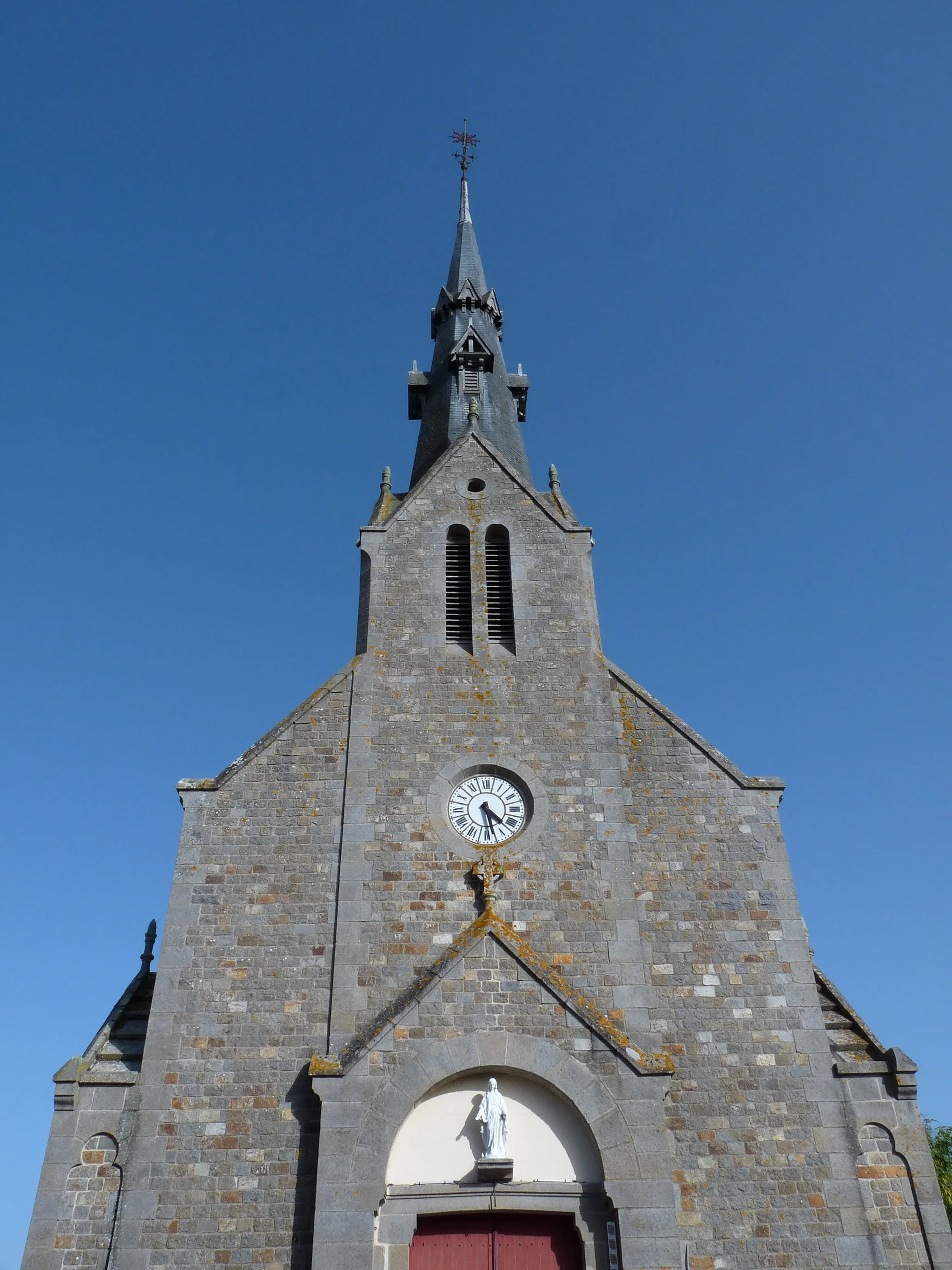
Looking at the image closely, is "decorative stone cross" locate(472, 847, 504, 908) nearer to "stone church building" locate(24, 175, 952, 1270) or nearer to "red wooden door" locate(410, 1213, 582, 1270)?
"stone church building" locate(24, 175, 952, 1270)

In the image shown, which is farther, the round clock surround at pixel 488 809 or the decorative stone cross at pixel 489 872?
the round clock surround at pixel 488 809

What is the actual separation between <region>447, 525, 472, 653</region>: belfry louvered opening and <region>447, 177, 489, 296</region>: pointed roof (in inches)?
418

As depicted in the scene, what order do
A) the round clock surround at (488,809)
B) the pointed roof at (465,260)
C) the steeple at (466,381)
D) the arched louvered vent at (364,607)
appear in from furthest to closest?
1. the pointed roof at (465,260)
2. the steeple at (466,381)
3. the arched louvered vent at (364,607)
4. the round clock surround at (488,809)

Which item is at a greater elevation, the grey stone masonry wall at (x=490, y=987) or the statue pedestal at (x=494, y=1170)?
the grey stone masonry wall at (x=490, y=987)

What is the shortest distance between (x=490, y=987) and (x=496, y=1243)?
271 centimetres

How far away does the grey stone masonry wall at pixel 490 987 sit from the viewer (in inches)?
441

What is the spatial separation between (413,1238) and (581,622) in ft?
28.8

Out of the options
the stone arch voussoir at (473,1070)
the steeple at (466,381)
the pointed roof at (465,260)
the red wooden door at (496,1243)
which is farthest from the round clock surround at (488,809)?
the pointed roof at (465,260)

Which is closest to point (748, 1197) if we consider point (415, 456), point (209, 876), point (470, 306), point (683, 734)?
point (683, 734)

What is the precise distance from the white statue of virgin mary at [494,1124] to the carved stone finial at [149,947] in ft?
16.1

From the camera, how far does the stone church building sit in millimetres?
11203

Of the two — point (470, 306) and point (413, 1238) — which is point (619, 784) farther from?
point (470, 306)

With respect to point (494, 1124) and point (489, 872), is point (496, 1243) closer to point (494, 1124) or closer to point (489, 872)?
point (494, 1124)

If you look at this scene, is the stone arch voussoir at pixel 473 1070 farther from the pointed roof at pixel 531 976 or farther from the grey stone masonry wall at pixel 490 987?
the pointed roof at pixel 531 976
